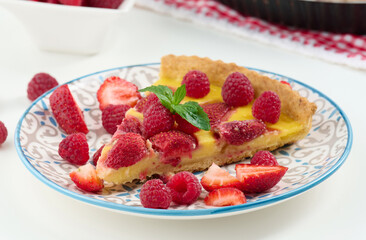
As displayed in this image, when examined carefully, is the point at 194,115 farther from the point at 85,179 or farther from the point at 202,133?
the point at 85,179

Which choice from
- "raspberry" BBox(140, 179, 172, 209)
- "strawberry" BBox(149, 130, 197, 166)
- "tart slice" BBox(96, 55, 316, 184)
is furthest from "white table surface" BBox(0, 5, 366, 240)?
"strawberry" BBox(149, 130, 197, 166)

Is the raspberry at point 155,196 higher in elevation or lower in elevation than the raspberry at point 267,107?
lower

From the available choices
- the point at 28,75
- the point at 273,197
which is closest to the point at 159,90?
the point at 273,197

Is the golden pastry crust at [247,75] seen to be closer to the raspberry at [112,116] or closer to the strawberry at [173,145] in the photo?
the raspberry at [112,116]

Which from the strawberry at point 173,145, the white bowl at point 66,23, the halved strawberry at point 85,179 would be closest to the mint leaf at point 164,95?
the strawberry at point 173,145

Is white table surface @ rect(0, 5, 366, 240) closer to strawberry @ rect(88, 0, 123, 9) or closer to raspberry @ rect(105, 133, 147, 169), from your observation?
raspberry @ rect(105, 133, 147, 169)

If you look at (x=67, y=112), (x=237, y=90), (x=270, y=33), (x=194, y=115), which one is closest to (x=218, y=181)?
(x=194, y=115)

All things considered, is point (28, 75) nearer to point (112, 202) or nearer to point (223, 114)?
point (223, 114)
